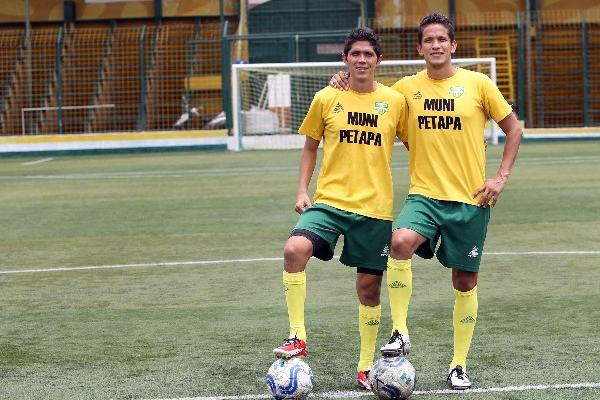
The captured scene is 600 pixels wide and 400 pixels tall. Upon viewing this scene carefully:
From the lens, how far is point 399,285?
21.1 feet

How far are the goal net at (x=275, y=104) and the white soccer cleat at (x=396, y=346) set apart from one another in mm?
24661

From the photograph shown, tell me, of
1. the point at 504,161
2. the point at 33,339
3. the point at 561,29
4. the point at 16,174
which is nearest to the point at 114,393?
the point at 33,339

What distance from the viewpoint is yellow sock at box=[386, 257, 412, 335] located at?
6410mm

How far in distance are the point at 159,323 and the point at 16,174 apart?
17.7 m

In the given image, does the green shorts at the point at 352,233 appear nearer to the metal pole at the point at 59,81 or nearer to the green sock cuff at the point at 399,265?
the green sock cuff at the point at 399,265

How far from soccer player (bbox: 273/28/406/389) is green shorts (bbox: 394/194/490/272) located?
0.61 feet


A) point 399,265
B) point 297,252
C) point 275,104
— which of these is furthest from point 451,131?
point 275,104

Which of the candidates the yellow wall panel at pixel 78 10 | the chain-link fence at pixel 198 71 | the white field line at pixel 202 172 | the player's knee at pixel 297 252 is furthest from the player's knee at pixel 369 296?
the yellow wall panel at pixel 78 10

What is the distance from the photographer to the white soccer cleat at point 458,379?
6367 mm

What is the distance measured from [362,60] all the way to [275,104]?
2500 cm

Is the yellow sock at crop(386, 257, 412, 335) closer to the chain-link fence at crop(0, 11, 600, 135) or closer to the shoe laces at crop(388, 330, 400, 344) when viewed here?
the shoe laces at crop(388, 330, 400, 344)

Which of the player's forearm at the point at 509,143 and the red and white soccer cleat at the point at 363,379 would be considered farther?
the player's forearm at the point at 509,143

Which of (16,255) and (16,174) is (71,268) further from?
(16,174)

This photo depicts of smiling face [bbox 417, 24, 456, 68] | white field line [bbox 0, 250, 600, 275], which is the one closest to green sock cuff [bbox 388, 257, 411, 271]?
smiling face [bbox 417, 24, 456, 68]
